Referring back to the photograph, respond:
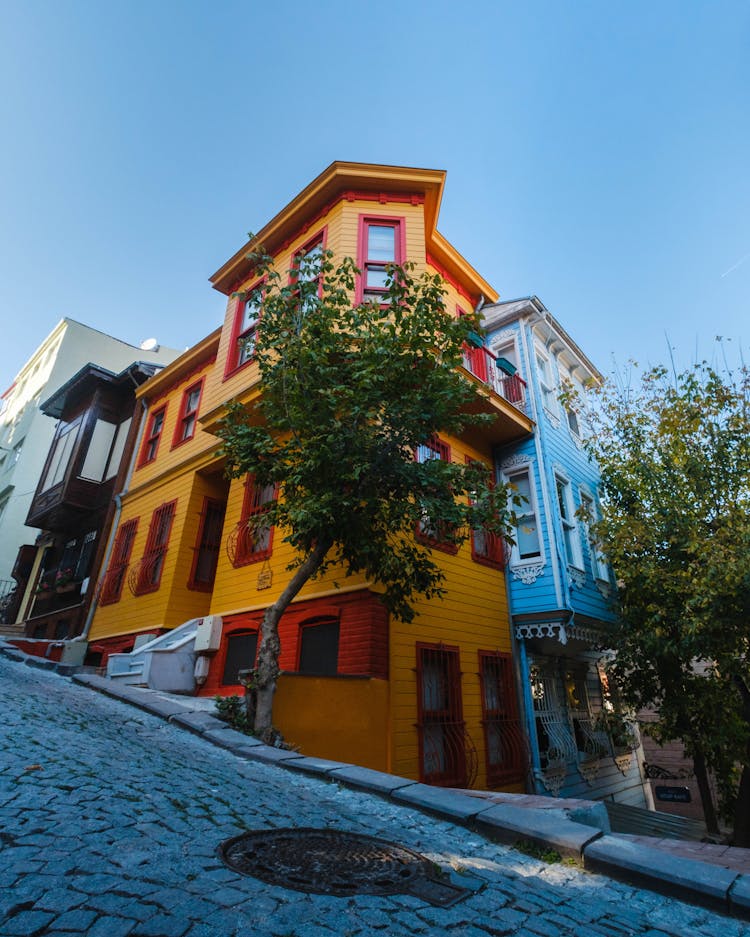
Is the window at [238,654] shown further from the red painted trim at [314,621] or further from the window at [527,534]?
the window at [527,534]

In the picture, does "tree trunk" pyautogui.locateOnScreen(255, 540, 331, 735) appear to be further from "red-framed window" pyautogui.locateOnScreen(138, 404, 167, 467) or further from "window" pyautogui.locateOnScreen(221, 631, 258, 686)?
"red-framed window" pyautogui.locateOnScreen(138, 404, 167, 467)

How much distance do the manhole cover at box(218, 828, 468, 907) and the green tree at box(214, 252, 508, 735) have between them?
325cm

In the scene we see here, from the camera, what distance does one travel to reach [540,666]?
11.7 metres

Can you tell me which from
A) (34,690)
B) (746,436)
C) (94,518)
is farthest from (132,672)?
(746,436)

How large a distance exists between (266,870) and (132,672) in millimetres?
8003

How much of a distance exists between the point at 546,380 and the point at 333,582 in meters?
9.28

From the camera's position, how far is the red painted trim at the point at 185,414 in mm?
14923

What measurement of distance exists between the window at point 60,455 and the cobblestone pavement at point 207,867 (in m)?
14.9

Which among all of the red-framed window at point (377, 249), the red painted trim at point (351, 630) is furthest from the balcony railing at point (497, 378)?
the red painted trim at point (351, 630)

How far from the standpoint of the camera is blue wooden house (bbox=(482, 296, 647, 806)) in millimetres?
10938

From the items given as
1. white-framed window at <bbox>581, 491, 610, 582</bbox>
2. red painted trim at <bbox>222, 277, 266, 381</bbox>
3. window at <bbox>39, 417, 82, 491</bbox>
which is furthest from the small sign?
window at <bbox>39, 417, 82, 491</bbox>

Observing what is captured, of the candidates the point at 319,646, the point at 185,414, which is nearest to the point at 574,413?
the point at 319,646

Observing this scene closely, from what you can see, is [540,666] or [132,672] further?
[540,666]

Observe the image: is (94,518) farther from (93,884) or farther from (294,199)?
(93,884)
